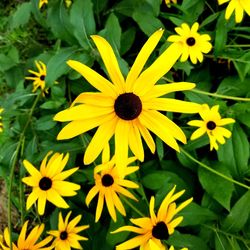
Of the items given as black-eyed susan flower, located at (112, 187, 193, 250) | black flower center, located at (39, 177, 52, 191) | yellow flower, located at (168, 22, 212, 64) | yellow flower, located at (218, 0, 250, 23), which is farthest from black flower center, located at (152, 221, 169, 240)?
yellow flower, located at (218, 0, 250, 23)

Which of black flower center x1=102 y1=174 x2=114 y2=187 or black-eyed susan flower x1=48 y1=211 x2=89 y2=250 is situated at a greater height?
black flower center x1=102 y1=174 x2=114 y2=187

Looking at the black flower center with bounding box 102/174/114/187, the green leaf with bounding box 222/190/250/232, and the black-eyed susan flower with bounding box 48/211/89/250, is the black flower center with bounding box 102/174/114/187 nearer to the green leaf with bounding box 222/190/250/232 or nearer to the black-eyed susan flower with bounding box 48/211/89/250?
the black-eyed susan flower with bounding box 48/211/89/250

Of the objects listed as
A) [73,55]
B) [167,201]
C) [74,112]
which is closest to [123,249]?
[167,201]

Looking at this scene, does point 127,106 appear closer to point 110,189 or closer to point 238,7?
point 110,189

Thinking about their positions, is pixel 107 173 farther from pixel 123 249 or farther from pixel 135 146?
pixel 135 146

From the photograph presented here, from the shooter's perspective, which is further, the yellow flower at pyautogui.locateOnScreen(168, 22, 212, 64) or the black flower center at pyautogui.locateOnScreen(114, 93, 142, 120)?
the yellow flower at pyautogui.locateOnScreen(168, 22, 212, 64)

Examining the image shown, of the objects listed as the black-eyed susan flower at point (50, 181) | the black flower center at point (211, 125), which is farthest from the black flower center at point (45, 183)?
the black flower center at point (211, 125)
